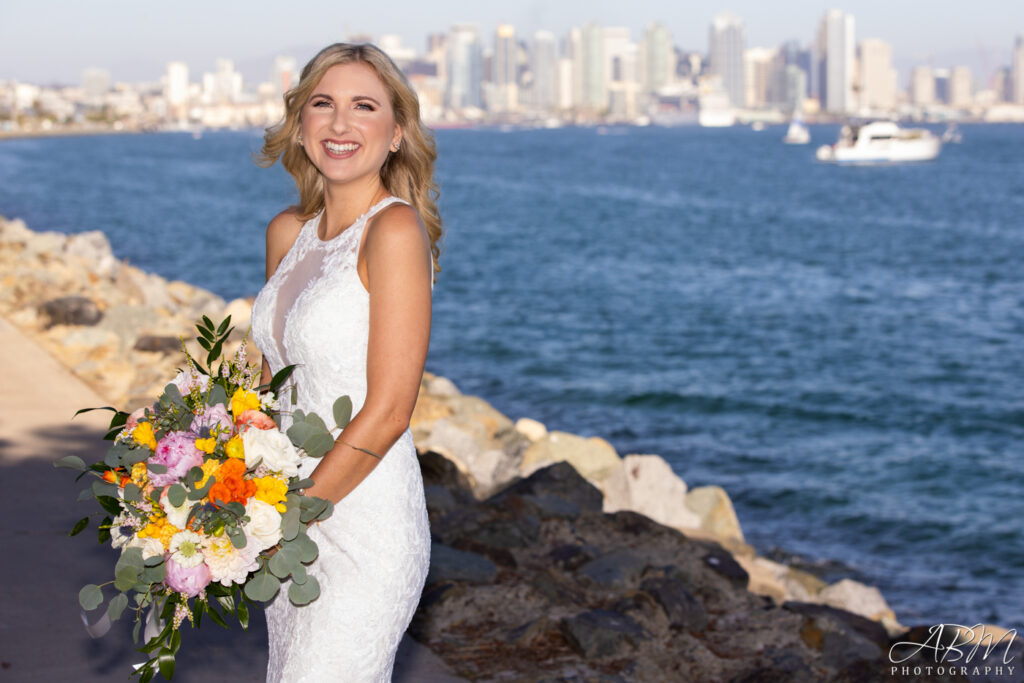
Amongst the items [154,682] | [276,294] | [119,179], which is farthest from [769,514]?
[119,179]

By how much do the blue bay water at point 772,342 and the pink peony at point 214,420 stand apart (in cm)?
203

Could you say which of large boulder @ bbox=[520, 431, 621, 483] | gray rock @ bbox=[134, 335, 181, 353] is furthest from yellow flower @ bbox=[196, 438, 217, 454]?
gray rock @ bbox=[134, 335, 181, 353]

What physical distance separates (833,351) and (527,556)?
16464 millimetres

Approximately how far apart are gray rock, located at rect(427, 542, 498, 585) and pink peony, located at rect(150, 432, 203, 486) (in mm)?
3585

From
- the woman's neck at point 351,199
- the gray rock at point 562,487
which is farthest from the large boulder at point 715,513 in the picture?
the woman's neck at point 351,199

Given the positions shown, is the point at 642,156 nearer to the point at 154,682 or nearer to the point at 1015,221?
the point at 1015,221

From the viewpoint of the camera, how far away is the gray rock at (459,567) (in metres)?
5.98

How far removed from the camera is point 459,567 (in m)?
6.08

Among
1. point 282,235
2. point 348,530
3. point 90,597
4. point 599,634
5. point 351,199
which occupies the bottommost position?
point 599,634

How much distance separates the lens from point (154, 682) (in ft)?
14.3

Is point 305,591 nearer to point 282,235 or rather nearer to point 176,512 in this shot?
point 176,512

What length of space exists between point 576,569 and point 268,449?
4.54 meters

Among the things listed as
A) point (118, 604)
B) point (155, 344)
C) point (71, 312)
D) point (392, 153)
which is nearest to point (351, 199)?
point (392, 153)

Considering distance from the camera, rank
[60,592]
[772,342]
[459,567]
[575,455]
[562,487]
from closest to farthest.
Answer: [60,592]
[459,567]
[562,487]
[575,455]
[772,342]
